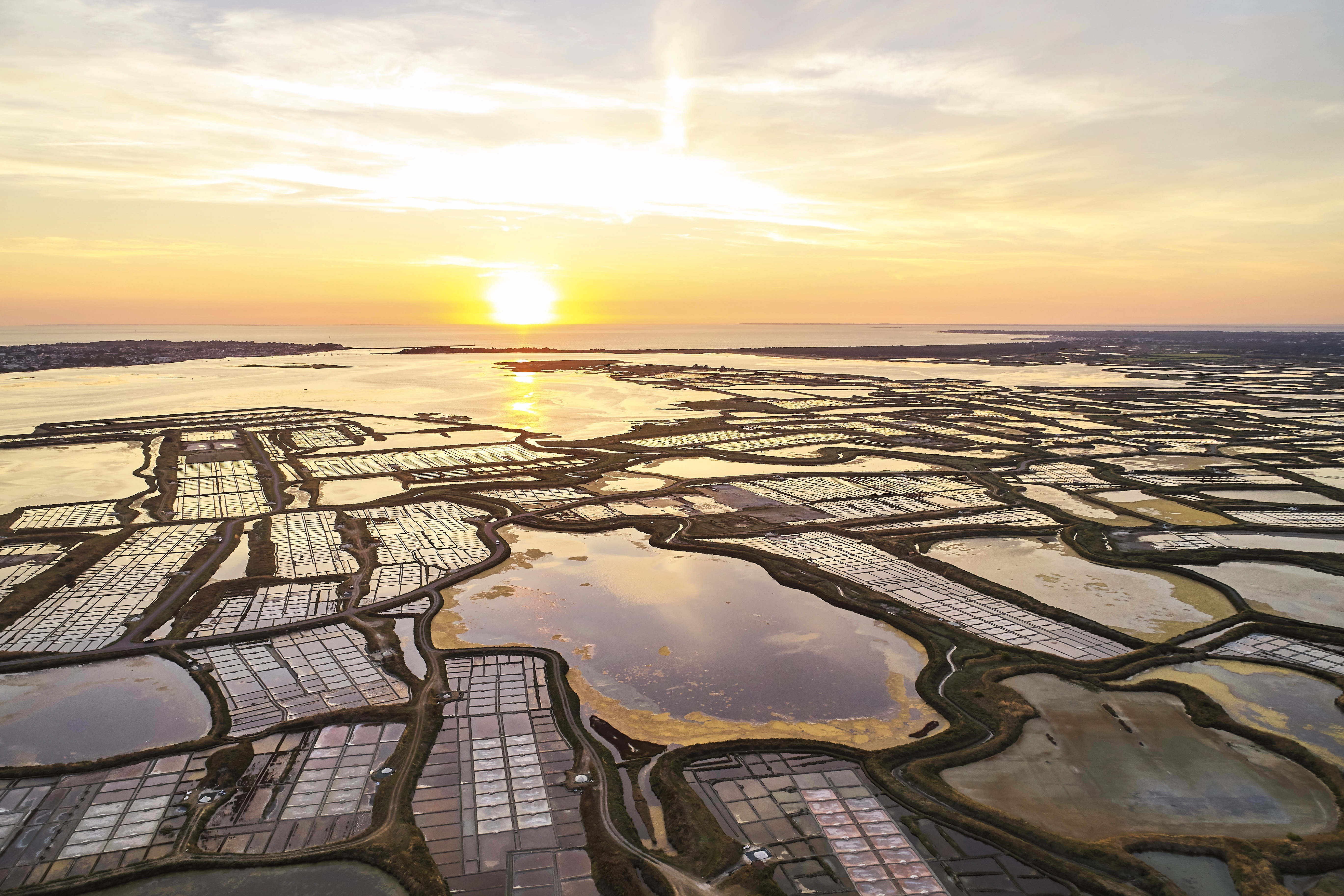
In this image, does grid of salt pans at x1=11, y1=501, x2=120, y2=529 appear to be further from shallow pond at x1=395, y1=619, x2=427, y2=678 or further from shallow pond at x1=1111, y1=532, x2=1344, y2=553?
shallow pond at x1=1111, y1=532, x2=1344, y2=553

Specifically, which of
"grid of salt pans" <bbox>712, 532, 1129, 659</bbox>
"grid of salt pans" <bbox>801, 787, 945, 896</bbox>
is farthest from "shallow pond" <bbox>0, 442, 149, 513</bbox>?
"grid of salt pans" <bbox>801, 787, 945, 896</bbox>

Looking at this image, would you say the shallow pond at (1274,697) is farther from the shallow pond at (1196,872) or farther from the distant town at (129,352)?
the distant town at (129,352)

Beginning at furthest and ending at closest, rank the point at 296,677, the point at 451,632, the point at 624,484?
the point at 624,484
the point at 451,632
the point at 296,677

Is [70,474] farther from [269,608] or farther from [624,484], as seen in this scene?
→ [624,484]

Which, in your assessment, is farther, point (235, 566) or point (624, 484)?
point (624, 484)

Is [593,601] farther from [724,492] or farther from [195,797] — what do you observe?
[724,492]

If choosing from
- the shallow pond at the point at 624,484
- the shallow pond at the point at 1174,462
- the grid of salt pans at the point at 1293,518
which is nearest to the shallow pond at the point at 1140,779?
the grid of salt pans at the point at 1293,518

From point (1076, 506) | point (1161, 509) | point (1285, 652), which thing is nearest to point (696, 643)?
point (1285, 652)
